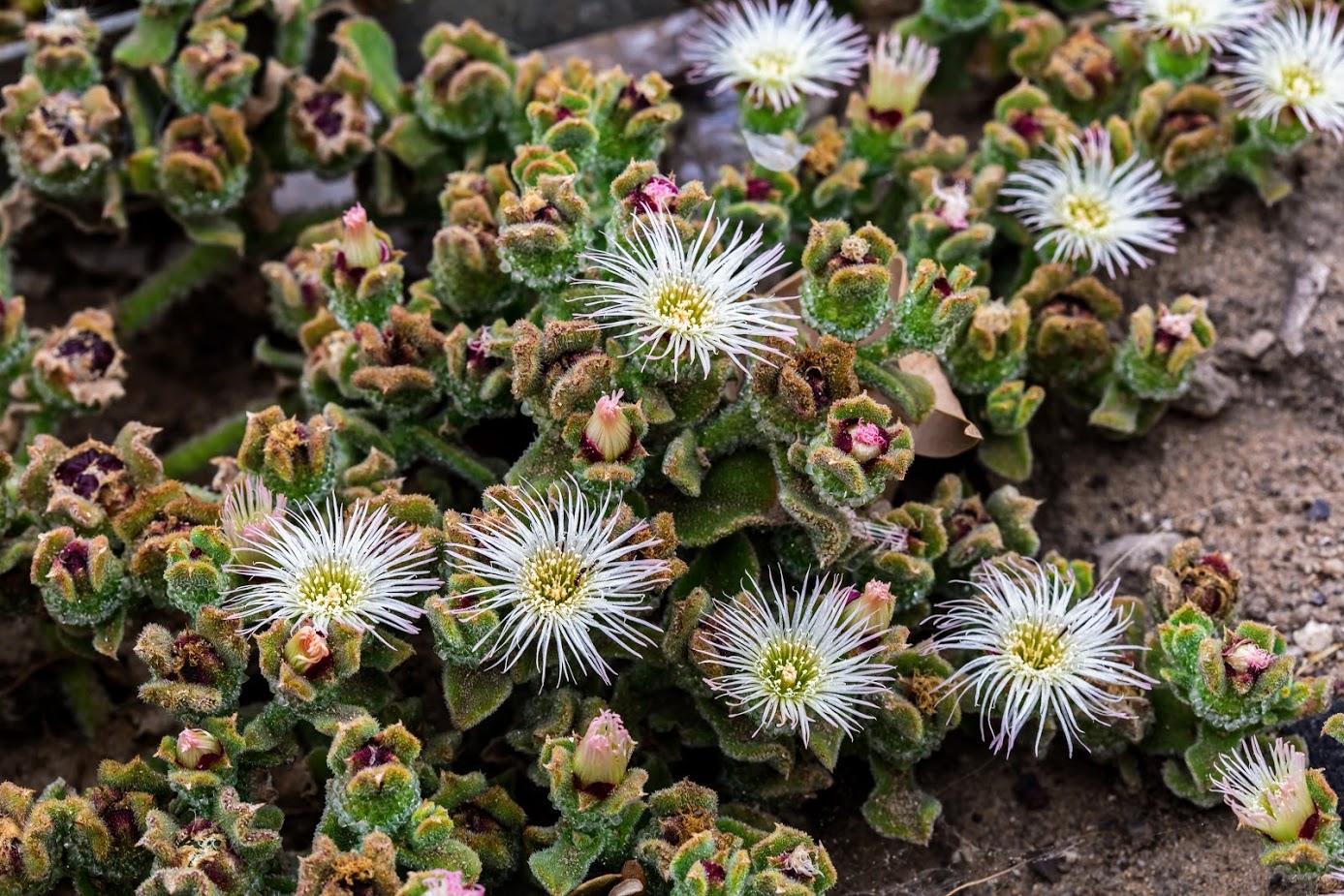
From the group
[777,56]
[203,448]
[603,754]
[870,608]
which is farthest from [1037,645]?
[203,448]

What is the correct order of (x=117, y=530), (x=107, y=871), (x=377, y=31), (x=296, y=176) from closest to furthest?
1. (x=107, y=871)
2. (x=117, y=530)
3. (x=377, y=31)
4. (x=296, y=176)

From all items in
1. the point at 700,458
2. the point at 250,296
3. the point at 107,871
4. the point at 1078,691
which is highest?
the point at 250,296

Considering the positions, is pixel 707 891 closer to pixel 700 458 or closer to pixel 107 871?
Result: pixel 700 458

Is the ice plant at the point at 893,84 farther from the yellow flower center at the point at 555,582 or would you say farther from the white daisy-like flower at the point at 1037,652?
the yellow flower center at the point at 555,582

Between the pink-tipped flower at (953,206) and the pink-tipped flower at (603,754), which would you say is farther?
the pink-tipped flower at (953,206)

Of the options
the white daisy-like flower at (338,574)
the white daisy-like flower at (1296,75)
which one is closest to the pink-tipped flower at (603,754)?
the white daisy-like flower at (338,574)

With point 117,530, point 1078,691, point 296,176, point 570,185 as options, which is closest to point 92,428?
point 296,176
